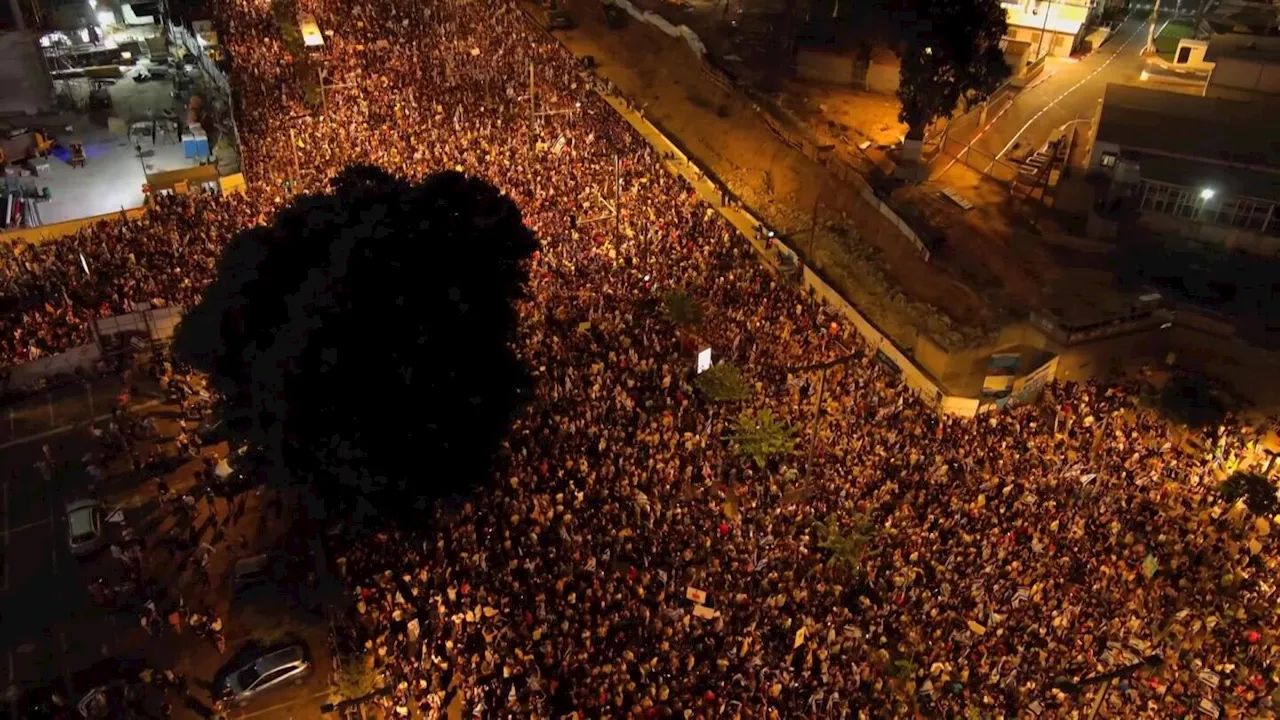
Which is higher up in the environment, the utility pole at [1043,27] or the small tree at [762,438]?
the utility pole at [1043,27]

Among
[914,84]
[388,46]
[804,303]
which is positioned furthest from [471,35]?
[804,303]

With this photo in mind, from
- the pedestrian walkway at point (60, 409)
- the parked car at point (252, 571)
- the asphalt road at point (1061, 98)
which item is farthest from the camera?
the asphalt road at point (1061, 98)

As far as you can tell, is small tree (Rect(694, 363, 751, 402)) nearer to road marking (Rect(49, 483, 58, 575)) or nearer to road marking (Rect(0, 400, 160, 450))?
road marking (Rect(0, 400, 160, 450))

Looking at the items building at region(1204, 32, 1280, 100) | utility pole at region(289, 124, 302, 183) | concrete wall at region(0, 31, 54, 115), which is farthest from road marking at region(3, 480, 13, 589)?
building at region(1204, 32, 1280, 100)

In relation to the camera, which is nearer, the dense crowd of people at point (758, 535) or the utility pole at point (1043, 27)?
the dense crowd of people at point (758, 535)

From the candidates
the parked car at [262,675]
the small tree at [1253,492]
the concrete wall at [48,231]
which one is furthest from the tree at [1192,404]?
the concrete wall at [48,231]

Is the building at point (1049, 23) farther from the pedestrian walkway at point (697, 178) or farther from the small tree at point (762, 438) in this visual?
the small tree at point (762, 438)

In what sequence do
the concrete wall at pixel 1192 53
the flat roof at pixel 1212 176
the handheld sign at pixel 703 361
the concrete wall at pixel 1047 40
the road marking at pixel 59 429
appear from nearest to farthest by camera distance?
the road marking at pixel 59 429
the handheld sign at pixel 703 361
the flat roof at pixel 1212 176
the concrete wall at pixel 1192 53
the concrete wall at pixel 1047 40
